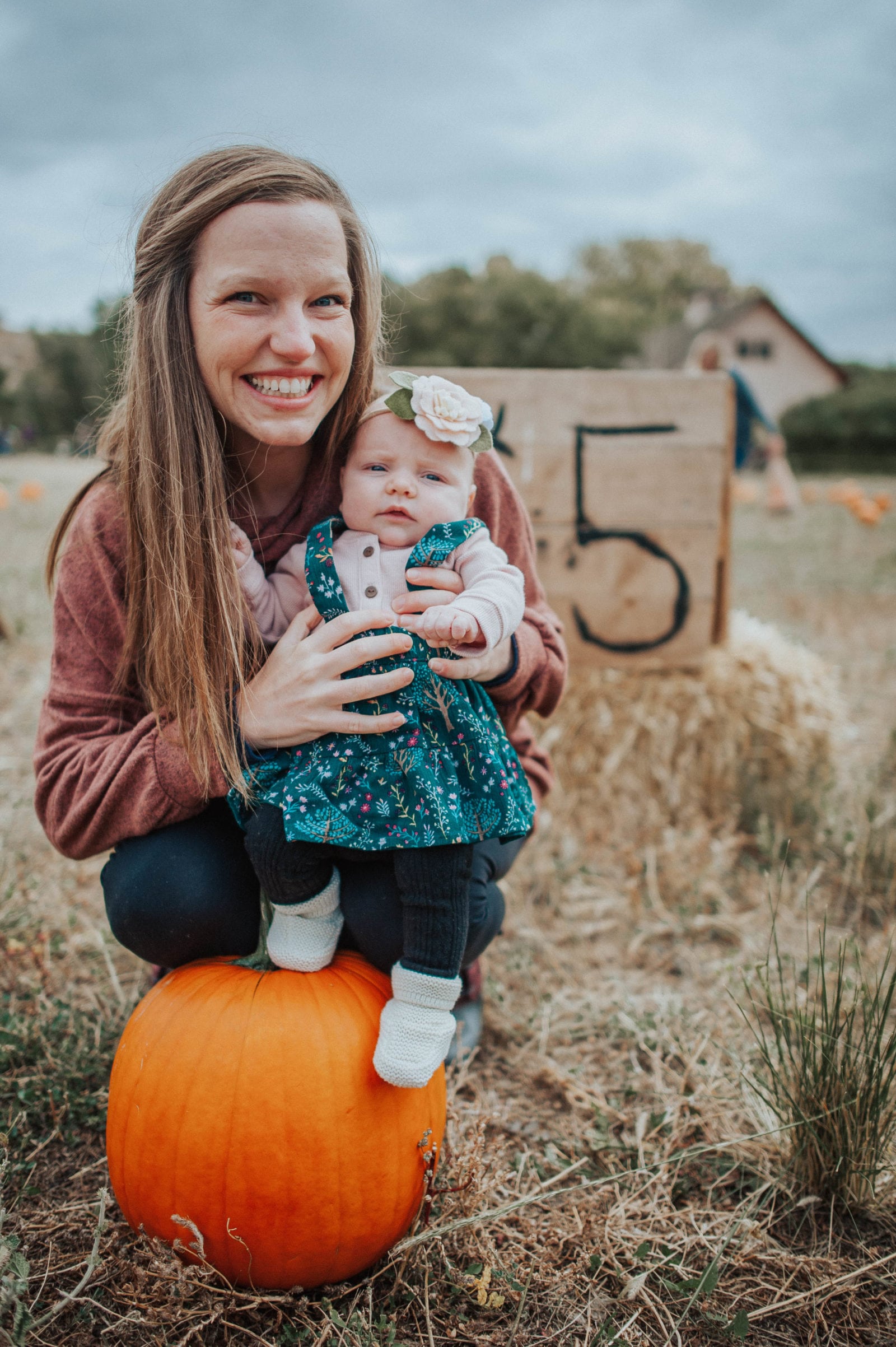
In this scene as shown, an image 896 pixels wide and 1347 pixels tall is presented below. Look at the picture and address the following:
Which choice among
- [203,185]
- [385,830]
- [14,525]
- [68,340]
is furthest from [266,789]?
[68,340]

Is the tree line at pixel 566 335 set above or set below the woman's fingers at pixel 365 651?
above

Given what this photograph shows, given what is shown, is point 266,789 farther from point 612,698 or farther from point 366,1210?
point 612,698

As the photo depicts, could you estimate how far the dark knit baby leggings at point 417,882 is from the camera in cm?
158

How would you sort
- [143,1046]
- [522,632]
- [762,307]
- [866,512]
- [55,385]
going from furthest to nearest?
[762,307], [55,385], [866,512], [522,632], [143,1046]

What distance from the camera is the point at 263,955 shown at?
173 cm

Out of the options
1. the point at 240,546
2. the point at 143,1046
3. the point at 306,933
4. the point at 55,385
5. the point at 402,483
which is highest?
the point at 55,385

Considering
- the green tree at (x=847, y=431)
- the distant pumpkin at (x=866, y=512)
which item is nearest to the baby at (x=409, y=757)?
the distant pumpkin at (x=866, y=512)

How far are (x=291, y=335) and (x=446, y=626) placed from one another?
0.60 metres

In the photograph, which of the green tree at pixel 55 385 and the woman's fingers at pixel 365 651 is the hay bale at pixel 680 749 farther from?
the green tree at pixel 55 385

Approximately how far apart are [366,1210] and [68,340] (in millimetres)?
29963

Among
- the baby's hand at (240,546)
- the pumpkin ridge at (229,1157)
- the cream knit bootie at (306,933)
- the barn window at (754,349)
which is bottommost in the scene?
the pumpkin ridge at (229,1157)

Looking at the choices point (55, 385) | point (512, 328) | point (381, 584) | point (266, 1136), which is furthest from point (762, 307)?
point (266, 1136)

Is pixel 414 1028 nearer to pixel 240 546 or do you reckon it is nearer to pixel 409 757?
pixel 409 757

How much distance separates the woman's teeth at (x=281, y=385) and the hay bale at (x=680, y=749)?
6.60 ft
